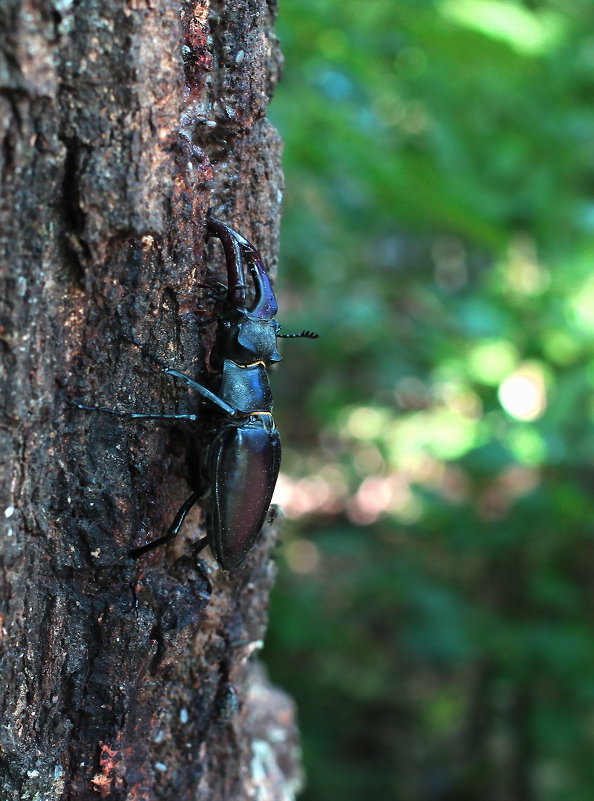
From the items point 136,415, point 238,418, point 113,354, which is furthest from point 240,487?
point 113,354

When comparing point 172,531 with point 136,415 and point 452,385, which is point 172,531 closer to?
point 136,415

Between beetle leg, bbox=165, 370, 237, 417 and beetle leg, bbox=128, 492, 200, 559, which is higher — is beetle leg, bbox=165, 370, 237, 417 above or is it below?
above

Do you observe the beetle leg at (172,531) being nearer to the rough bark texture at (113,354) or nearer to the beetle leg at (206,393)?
the rough bark texture at (113,354)

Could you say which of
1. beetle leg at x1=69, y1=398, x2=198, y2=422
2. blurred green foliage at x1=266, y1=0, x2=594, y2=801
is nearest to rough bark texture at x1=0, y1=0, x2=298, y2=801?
beetle leg at x1=69, y1=398, x2=198, y2=422

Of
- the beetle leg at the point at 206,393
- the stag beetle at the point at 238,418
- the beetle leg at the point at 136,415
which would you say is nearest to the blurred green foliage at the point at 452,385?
the stag beetle at the point at 238,418

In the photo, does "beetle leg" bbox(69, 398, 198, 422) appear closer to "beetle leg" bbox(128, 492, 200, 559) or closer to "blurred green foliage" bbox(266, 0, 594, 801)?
"beetle leg" bbox(128, 492, 200, 559)

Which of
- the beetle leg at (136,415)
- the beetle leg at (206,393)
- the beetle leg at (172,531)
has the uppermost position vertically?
the beetle leg at (206,393)
